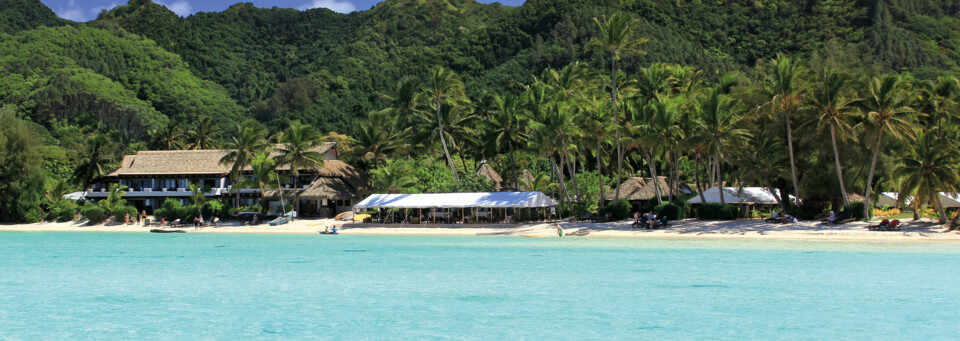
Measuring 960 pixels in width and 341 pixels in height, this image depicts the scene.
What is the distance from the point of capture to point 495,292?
17.1 metres

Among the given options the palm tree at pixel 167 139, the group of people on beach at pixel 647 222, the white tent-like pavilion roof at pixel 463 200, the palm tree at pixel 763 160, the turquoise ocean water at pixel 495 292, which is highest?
the palm tree at pixel 167 139

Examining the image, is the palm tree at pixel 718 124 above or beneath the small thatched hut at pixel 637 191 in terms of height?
above

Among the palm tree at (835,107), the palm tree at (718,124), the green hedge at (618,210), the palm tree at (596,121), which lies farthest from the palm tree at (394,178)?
the palm tree at (835,107)

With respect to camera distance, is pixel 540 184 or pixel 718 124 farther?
pixel 540 184

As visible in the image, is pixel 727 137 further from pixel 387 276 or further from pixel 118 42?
pixel 118 42

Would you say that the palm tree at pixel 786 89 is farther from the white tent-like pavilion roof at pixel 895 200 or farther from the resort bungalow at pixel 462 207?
the resort bungalow at pixel 462 207

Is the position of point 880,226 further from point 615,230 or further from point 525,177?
point 525,177

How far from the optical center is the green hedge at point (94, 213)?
42.3 m

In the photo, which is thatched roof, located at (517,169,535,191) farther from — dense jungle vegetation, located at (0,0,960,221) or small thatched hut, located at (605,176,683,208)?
small thatched hut, located at (605,176,683,208)

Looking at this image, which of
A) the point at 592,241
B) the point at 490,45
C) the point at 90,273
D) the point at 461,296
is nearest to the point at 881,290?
Answer: the point at 461,296

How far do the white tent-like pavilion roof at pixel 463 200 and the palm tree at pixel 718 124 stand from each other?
8.22 meters

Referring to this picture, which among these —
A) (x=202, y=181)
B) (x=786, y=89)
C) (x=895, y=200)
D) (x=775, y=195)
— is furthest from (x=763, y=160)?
(x=202, y=181)

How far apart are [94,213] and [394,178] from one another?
17730 millimetres

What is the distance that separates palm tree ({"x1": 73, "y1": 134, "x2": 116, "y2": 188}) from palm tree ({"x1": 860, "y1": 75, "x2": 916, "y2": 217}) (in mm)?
45449
